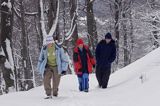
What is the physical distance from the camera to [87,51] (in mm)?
14359

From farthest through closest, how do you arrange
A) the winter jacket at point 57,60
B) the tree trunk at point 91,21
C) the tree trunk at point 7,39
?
the tree trunk at point 91,21
the tree trunk at point 7,39
the winter jacket at point 57,60

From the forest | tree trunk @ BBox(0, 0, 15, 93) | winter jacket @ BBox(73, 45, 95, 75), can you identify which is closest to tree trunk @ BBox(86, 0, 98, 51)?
the forest

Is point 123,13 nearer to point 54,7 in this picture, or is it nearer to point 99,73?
point 54,7

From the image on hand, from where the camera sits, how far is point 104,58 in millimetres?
14414

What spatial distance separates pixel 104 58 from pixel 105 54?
0.46 ft

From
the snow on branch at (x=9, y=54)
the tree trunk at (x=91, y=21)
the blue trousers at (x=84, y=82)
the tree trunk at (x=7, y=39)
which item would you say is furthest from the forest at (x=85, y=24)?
the blue trousers at (x=84, y=82)

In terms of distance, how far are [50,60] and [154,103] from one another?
4196mm

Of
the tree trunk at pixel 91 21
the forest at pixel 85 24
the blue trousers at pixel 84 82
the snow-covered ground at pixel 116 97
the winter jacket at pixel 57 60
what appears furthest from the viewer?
the tree trunk at pixel 91 21

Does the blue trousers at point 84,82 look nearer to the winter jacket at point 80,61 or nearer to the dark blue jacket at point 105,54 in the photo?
the winter jacket at point 80,61

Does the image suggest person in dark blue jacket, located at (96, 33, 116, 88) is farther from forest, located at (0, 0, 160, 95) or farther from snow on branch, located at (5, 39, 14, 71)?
forest, located at (0, 0, 160, 95)

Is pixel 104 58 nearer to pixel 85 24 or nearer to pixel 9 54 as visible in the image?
pixel 9 54

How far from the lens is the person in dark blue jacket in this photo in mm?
14383

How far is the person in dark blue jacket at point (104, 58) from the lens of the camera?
14.4m

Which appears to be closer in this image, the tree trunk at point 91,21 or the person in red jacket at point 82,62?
the person in red jacket at point 82,62
